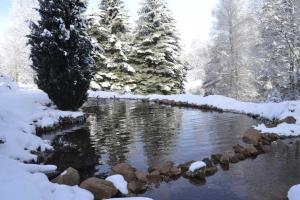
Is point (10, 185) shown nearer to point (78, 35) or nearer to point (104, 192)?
point (104, 192)

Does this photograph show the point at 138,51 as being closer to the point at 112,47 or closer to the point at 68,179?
the point at 112,47

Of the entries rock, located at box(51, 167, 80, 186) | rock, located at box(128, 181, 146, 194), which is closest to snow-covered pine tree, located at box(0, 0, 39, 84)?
rock, located at box(51, 167, 80, 186)

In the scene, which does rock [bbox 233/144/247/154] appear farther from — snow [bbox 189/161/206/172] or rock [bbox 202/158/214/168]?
snow [bbox 189/161/206/172]

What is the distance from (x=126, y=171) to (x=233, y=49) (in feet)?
83.5

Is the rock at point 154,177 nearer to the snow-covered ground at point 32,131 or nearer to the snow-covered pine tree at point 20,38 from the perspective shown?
the snow-covered ground at point 32,131

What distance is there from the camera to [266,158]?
12.0 m

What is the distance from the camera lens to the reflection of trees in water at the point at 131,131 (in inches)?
522

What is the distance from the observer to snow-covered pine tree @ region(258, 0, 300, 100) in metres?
24.7

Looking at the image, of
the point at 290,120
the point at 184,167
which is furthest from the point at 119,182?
the point at 290,120

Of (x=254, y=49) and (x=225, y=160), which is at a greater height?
(x=254, y=49)

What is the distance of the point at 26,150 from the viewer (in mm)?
12594

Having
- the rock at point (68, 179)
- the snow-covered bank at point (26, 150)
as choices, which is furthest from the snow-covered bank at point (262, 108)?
the snow-covered bank at point (26, 150)

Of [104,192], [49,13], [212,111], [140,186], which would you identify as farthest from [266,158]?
[49,13]

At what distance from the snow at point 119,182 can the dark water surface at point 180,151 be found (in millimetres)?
616
